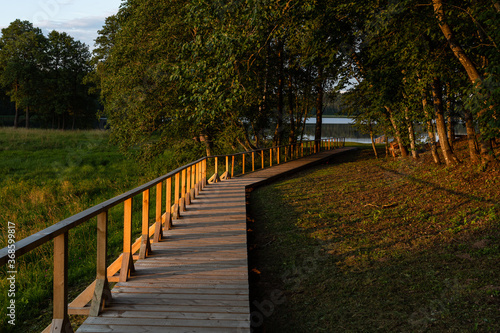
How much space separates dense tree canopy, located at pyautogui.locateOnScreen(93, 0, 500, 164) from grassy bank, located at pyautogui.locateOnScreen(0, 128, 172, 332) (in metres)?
3.64

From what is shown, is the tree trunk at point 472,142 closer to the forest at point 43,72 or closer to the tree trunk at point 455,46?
the tree trunk at point 455,46

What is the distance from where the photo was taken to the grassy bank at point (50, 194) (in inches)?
279

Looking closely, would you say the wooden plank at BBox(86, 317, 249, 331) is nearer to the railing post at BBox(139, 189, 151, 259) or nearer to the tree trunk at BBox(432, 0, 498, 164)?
the railing post at BBox(139, 189, 151, 259)

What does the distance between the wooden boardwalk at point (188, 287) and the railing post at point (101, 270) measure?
91mm

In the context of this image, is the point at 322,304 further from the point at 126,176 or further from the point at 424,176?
the point at 126,176

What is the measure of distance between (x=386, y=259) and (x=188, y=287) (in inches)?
130

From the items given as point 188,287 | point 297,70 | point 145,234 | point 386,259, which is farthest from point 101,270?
point 297,70

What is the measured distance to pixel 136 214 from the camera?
13.0 meters

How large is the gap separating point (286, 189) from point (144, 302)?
9578 millimetres

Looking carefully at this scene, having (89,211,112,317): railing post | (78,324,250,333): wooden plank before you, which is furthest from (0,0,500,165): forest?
(78,324,250,333): wooden plank

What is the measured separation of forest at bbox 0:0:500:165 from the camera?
754 cm

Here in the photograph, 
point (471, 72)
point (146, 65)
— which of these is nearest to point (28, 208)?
point (146, 65)

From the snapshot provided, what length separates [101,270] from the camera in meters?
3.49

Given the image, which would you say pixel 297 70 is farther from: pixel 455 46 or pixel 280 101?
pixel 455 46
